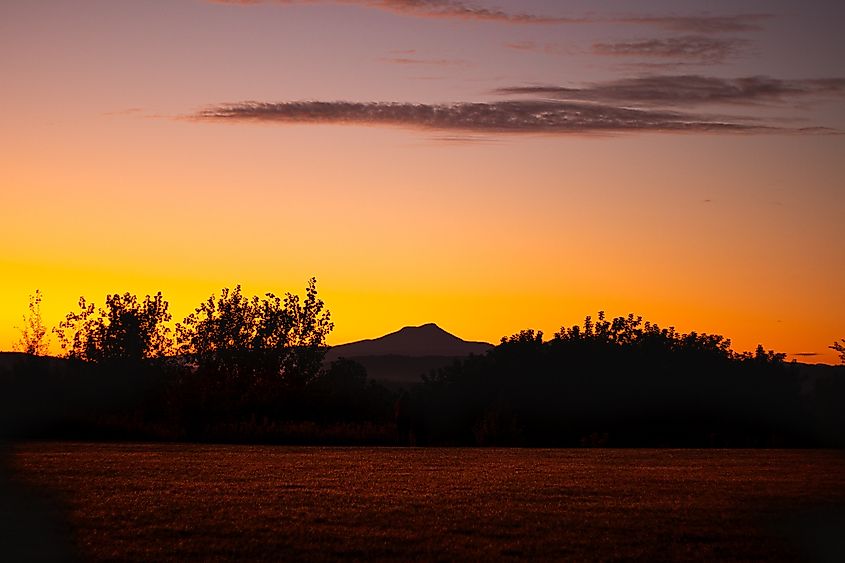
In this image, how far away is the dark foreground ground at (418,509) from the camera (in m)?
16.1

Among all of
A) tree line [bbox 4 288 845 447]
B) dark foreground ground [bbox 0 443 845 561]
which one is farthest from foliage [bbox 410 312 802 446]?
dark foreground ground [bbox 0 443 845 561]

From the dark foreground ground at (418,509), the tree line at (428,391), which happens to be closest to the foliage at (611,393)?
the tree line at (428,391)

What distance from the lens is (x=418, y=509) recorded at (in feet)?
65.6

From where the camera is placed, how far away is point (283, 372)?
5234 cm

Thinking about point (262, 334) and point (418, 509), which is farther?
point (262, 334)

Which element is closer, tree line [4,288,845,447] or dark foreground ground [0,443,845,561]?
dark foreground ground [0,443,845,561]

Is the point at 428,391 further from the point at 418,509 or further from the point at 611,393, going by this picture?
the point at 418,509

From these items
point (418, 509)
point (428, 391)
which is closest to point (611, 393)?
point (428, 391)

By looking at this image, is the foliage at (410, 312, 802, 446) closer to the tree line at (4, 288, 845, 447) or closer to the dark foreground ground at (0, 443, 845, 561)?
the tree line at (4, 288, 845, 447)

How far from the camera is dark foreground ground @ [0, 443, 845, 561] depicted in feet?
52.8

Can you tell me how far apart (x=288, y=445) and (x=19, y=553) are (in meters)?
25.0

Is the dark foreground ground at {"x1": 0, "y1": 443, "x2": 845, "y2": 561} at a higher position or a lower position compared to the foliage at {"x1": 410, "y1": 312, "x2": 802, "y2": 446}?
lower

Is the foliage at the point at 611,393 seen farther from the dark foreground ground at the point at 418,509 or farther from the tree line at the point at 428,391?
the dark foreground ground at the point at 418,509

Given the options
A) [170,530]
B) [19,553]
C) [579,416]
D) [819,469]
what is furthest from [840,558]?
[579,416]
